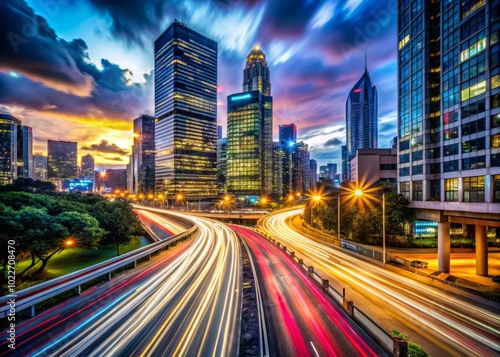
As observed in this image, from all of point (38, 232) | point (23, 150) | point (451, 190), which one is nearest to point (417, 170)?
point (451, 190)

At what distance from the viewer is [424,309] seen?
1611 centimetres

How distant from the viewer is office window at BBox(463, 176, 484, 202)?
2594 cm

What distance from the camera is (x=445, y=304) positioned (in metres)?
17.0

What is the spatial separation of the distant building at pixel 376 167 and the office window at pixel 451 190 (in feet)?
127

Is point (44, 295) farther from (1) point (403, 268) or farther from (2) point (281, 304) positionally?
(1) point (403, 268)

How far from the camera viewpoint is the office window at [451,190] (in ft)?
97.9

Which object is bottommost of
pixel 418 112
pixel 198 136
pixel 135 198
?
pixel 135 198

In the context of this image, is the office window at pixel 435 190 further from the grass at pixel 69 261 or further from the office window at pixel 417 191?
the grass at pixel 69 261

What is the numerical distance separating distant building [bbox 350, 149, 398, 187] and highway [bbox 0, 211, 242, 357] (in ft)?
209

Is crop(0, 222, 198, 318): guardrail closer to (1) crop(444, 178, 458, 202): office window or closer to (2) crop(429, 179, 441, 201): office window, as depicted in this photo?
(1) crop(444, 178, 458, 202): office window

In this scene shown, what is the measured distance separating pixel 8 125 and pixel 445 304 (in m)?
220

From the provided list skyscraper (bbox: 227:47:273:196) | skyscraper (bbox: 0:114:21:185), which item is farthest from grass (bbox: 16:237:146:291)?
skyscraper (bbox: 0:114:21:185)

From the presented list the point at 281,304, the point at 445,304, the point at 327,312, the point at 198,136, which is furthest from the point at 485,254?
the point at 198,136

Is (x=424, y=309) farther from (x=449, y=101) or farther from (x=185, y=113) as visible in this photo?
(x=185, y=113)
